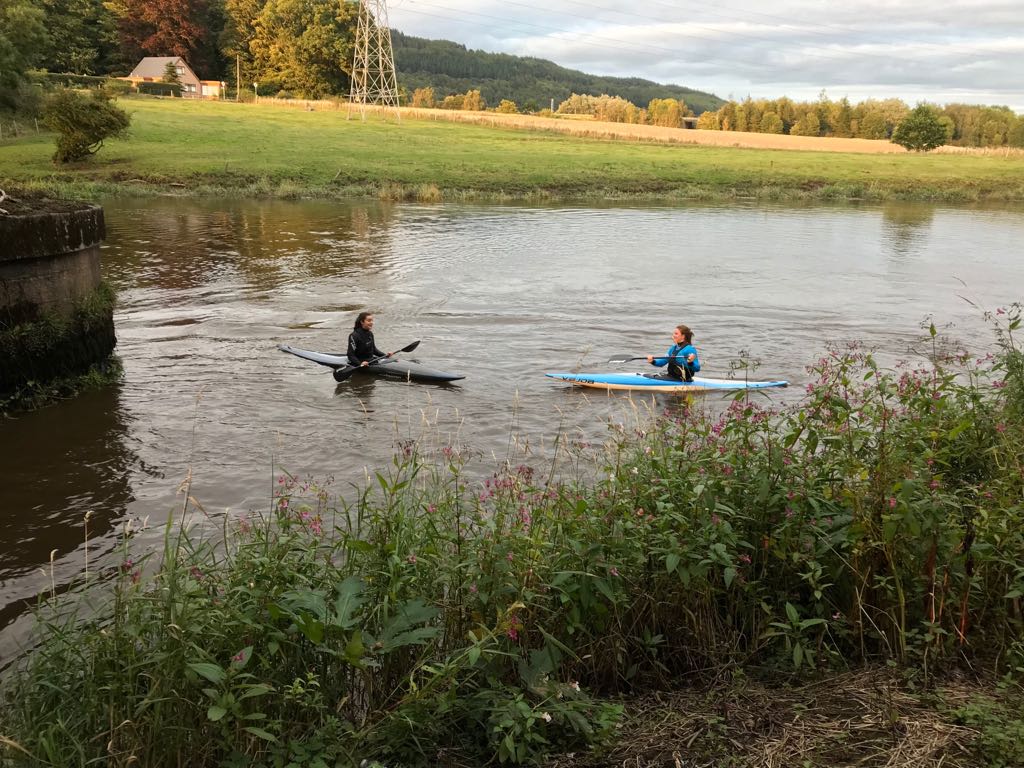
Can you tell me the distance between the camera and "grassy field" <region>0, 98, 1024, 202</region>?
3609cm

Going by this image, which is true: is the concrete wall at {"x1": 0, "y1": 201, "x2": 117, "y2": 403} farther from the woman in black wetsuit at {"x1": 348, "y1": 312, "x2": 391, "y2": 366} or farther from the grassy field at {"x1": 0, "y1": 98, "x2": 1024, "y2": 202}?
the grassy field at {"x1": 0, "y1": 98, "x2": 1024, "y2": 202}

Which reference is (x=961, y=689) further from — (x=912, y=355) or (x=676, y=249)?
(x=676, y=249)

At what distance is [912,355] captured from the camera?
1448cm

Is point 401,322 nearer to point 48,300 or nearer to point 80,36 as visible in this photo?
point 48,300

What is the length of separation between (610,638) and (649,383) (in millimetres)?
8012

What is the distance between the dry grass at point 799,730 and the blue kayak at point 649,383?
26.2 ft

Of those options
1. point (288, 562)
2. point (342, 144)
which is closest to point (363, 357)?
point (288, 562)

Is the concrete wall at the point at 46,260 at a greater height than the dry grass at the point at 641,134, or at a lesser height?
lesser

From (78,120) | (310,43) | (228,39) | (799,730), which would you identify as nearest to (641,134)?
(310,43)

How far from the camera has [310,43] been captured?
7594 cm

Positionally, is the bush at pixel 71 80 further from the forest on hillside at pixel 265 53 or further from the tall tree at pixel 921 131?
the tall tree at pixel 921 131

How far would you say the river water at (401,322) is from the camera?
832 centimetres

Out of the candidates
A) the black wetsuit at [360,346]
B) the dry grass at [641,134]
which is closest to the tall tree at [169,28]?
the dry grass at [641,134]

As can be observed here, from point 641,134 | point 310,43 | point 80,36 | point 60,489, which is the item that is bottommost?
point 60,489
